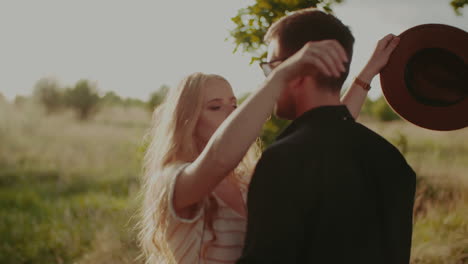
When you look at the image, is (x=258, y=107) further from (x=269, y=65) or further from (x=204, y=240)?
(x=204, y=240)

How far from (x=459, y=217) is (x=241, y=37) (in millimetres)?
4112

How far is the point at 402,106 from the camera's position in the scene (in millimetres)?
2188

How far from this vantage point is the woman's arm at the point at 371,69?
2189 mm

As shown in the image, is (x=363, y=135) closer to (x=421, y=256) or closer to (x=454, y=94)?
(x=454, y=94)

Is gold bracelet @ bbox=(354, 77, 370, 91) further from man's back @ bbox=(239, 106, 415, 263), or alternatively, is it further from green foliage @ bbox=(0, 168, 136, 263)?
green foliage @ bbox=(0, 168, 136, 263)

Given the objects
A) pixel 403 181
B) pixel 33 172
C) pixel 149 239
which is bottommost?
pixel 33 172

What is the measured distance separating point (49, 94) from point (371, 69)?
4104 centimetres

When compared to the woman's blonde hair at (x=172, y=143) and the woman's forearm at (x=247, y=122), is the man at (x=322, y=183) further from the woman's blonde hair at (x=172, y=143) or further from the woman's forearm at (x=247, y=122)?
the woman's blonde hair at (x=172, y=143)

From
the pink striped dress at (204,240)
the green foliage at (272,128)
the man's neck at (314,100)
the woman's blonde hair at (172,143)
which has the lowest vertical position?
the green foliage at (272,128)

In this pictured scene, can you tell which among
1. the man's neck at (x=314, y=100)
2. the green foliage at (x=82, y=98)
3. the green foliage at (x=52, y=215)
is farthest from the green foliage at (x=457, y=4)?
the green foliage at (x=82, y=98)

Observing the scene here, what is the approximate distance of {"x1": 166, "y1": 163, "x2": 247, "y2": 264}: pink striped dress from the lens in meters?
2.11

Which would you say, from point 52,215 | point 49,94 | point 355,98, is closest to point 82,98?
point 49,94

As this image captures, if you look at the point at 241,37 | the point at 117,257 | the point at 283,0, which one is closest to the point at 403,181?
the point at 283,0

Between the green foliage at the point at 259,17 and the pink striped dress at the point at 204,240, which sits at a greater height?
the green foliage at the point at 259,17
